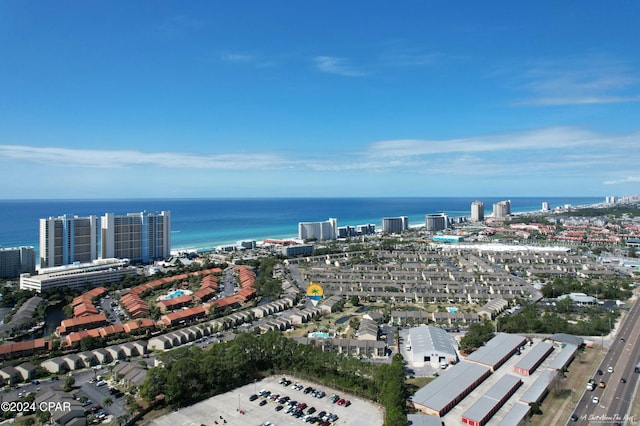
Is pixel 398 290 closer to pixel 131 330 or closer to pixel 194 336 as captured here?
pixel 194 336

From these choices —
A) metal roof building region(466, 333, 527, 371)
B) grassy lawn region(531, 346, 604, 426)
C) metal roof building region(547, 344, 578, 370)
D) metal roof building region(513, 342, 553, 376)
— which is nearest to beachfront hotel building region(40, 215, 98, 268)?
metal roof building region(466, 333, 527, 371)

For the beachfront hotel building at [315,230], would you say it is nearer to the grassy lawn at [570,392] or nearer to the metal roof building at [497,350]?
the metal roof building at [497,350]

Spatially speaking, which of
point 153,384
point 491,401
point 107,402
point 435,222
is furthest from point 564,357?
point 435,222

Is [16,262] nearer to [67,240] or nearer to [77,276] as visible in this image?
[67,240]

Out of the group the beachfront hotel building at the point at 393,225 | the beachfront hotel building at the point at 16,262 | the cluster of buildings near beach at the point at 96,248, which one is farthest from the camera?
the beachfront hotel building at the point at 393,225

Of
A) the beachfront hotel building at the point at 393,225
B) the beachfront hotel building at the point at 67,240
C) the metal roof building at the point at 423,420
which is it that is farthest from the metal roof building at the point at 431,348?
the beachfront hotel building at the point at 393,225
